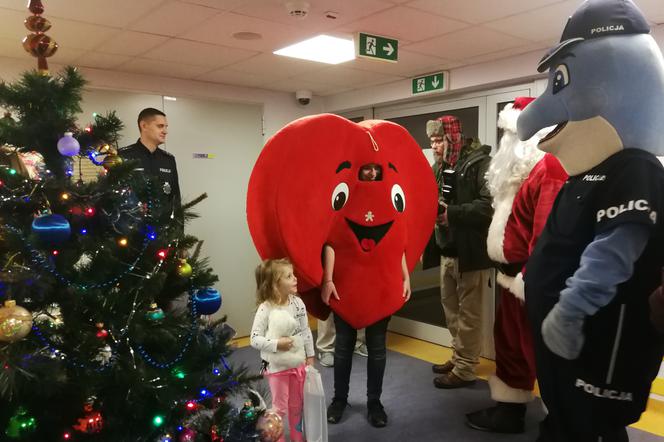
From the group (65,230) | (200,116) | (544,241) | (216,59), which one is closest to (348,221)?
(544,241)

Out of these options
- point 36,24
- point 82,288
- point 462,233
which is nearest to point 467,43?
point 462,233

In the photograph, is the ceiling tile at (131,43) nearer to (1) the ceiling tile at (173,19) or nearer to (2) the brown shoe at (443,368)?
(1) the ceiling tile at (173,19)

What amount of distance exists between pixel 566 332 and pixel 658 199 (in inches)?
17.5

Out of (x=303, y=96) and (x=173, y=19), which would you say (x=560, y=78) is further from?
(x=303, y=96)

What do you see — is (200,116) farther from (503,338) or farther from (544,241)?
(544,241)

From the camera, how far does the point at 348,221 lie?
264 cm

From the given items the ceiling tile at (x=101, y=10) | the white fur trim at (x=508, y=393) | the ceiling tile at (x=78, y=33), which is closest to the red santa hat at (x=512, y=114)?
the white fur trim at (x=508, y=393)

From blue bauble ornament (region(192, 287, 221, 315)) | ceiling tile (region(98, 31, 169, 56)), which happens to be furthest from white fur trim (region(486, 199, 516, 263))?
ceiling tile (region(98, 31, 169, 56))

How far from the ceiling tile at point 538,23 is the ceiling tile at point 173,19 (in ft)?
5.34

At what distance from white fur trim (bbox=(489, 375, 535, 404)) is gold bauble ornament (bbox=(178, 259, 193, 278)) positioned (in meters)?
1.78

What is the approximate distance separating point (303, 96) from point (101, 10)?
2586mm

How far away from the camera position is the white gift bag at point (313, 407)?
2.36 metres

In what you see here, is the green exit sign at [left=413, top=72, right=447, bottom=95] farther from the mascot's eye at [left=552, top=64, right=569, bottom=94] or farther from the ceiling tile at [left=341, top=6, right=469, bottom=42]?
the mascot's eye at [left=552, top=64, right=569, bottom=94]

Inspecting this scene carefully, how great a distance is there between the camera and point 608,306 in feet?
4.81
